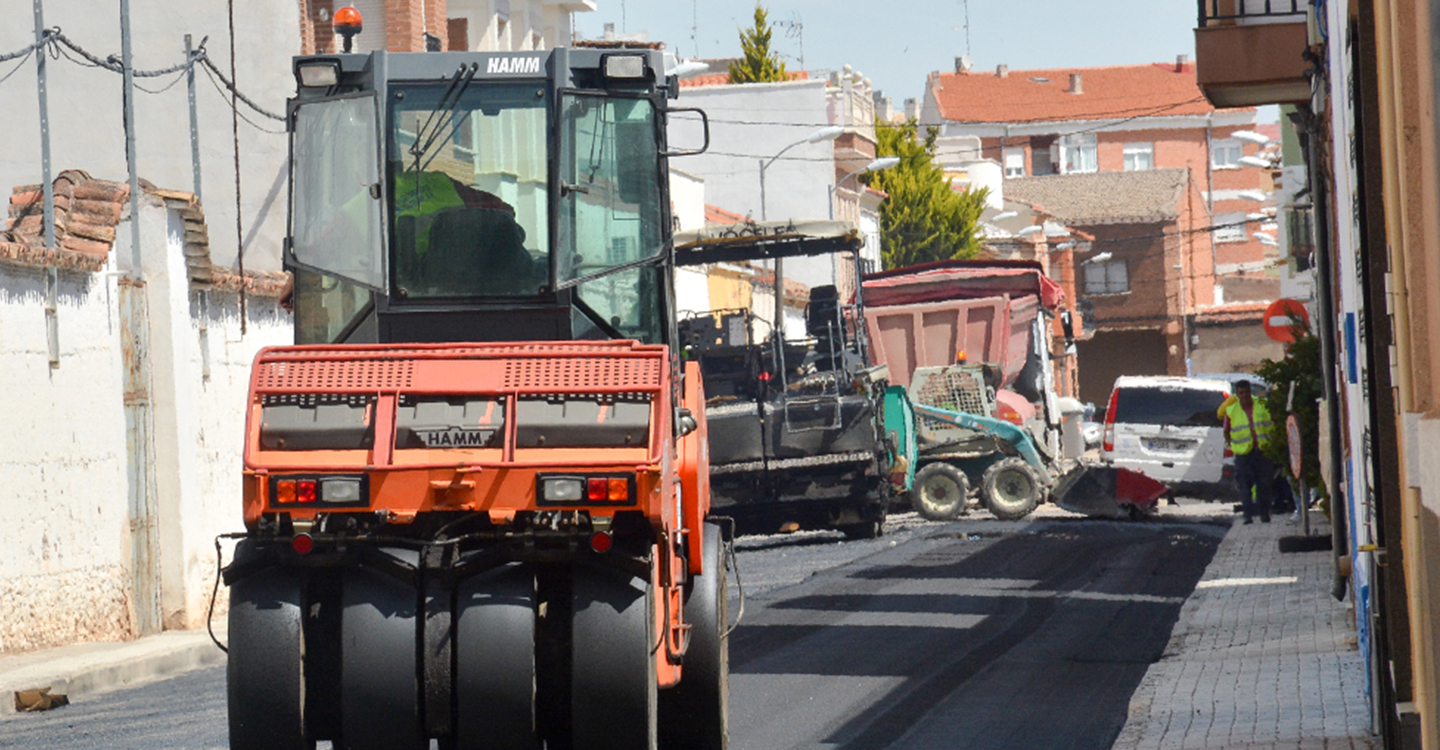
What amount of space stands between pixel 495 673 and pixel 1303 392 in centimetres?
1369

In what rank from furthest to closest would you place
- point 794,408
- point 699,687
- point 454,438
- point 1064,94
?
point 1064,94
point 794,408
point 699,687
point 454,438

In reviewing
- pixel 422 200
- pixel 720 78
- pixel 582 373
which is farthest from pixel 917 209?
pixel 582 373

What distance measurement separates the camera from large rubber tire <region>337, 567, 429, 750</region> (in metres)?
6.39

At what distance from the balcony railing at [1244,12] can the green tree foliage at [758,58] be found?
56.1 m

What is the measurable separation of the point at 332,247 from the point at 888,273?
22764 millimetres

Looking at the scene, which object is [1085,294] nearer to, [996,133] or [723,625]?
[996,133]

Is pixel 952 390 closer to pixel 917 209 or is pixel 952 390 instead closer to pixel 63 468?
pixel 63 468

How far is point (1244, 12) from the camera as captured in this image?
12.2m

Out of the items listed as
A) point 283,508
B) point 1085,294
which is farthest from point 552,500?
point 1085,294

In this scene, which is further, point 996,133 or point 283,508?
point 996,133

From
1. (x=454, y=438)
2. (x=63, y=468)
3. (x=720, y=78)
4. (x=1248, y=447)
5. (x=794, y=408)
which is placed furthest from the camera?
(x=720, y=78)

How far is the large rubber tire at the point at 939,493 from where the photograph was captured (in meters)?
26.3

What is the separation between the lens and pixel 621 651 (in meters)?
6.43

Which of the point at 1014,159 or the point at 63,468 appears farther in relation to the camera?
the point at 1014,159
